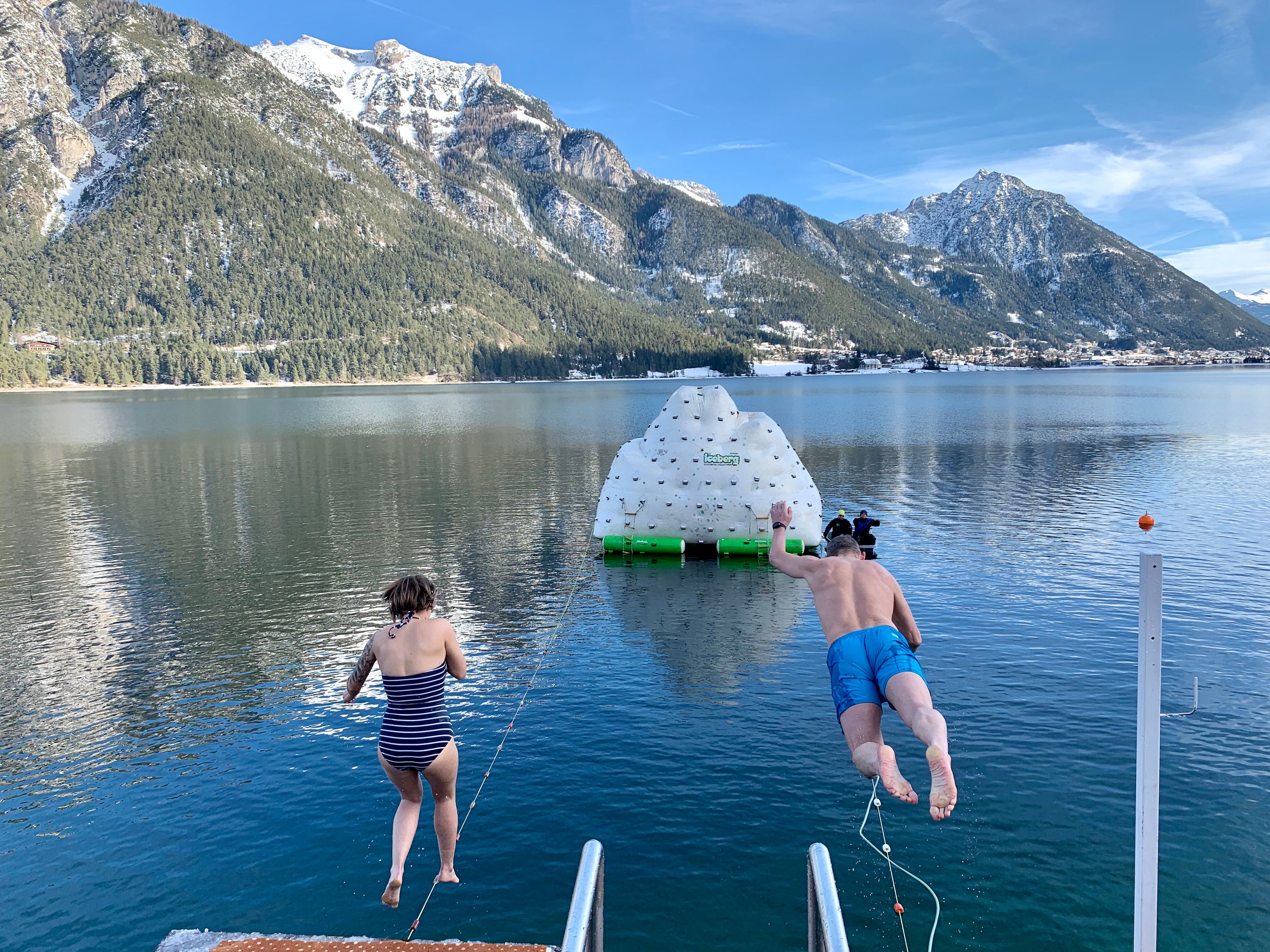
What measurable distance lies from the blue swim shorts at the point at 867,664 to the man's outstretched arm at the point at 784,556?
77 centimetres

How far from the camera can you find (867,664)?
296 inches

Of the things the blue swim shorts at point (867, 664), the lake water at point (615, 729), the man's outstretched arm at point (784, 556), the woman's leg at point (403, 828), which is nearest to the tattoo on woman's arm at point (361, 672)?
the woman's leg at point (403, 828)

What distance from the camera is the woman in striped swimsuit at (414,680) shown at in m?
7.76

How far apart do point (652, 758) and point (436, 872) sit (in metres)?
4.52

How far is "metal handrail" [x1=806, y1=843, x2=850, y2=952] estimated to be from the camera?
5.90 m

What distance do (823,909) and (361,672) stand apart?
482 cm

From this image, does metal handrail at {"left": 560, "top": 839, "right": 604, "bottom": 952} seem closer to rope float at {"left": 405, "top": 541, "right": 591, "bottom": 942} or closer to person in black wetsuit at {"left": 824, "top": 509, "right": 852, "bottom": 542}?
rope float at {"left": 405, "top": 541, "right": 591, "bottom": 942}

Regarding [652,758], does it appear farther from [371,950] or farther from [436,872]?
[371,950]

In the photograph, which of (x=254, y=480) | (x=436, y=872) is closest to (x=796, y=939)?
(x=436, y=872)

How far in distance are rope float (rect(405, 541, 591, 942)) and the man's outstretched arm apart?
183 inches

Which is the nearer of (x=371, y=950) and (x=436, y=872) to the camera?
(x=371, y=950)

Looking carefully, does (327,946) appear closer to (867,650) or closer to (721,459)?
(867,650)

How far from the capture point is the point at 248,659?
20234 millimetres

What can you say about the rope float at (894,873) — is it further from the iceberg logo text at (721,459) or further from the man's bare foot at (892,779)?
the iceberg logo text at (721,459)
